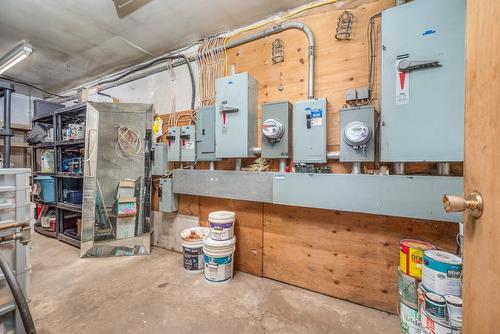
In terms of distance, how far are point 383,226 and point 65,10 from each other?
3584 millimetres

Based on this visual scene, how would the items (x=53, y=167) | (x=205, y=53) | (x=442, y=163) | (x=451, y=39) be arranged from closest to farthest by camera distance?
(x=451, y=39) < (x=442, y=163) < (x=205, y=53) < (x=53, y=167)

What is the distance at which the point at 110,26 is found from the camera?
2506 millimetres

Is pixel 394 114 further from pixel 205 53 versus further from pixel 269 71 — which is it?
pixel 205 53

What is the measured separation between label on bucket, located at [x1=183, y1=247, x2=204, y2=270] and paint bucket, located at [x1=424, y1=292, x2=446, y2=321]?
1851mm

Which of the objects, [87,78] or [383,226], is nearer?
[383,226]

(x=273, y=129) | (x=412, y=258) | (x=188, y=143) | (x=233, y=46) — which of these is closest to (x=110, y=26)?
(x=233, y=46)

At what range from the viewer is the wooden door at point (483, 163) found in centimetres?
50

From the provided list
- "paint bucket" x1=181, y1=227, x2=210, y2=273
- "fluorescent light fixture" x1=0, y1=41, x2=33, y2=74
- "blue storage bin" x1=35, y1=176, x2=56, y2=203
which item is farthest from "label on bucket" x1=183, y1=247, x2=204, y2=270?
"fluorescent light fixture" x1=0, y1=41, x2=33, y2=74

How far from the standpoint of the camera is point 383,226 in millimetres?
1786

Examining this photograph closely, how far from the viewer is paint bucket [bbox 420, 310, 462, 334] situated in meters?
1.07

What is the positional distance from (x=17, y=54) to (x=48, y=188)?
1929 millimetres

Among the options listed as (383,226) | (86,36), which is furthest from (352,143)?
(86,36)

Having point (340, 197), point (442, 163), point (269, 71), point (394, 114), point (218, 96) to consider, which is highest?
point (269, 71)

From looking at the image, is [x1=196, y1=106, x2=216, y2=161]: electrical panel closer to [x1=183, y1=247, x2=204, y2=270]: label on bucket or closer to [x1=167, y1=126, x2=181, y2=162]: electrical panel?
[x1=167, y1=126, x2=181, y2=162]: electrical panel
